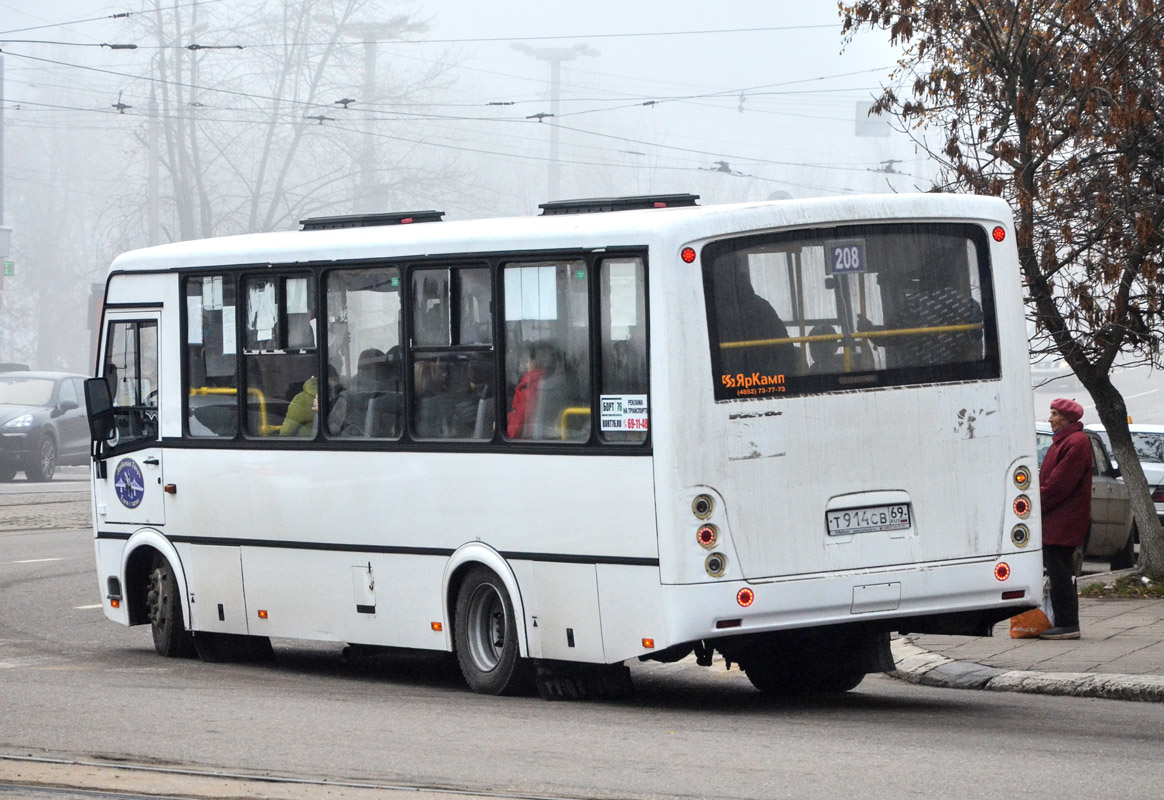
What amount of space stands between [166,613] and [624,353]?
4.46 meters

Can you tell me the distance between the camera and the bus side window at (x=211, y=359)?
1173cm

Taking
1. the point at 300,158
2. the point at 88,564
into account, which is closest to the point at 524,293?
the point at 88,564

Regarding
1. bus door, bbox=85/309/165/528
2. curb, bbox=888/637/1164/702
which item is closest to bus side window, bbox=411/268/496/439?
bus door, bbox=85/309/165/528

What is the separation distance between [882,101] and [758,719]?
8045 millimetres

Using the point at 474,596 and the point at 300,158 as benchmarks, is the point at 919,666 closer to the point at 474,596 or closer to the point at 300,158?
the point at 474,596

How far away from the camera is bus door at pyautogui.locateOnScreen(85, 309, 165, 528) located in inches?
485

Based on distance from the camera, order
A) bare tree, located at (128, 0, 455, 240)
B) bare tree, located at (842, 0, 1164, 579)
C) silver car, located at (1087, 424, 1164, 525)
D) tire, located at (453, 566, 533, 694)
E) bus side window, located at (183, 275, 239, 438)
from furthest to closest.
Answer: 1. bare tree, located at (128, 0, 455, 240)
2. silver car, located at (1087, 424, 1164, 525)
3. bare tree, located at (842, 0, 1164, 579)
4. bus side window, located at (183, 275, 239, 438)
5. tire, located at (453, 566, 533, 694)

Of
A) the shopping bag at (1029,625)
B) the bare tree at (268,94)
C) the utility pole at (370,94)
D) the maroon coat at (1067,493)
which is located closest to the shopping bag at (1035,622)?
the shopping bag at (1029,625)

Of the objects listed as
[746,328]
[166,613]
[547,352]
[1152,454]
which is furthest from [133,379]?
[1152,454]

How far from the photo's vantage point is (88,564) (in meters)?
19.3

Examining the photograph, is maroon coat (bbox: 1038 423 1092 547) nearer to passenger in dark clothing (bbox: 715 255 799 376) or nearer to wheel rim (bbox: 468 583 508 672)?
passenger in dark clothing (bbox: 715 255 799 376)

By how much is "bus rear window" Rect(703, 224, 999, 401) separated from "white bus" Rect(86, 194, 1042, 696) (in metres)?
0.01

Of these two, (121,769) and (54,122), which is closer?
(121,769)

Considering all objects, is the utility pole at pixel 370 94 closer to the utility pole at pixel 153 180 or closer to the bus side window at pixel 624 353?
the utility pole at pixel 153 180
